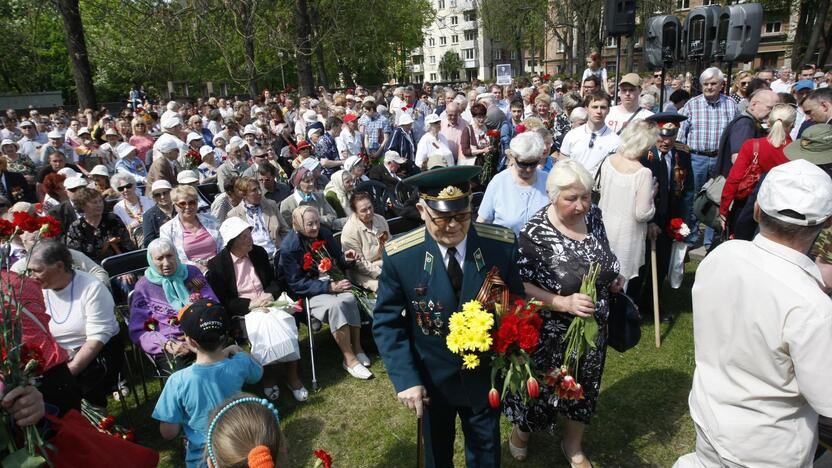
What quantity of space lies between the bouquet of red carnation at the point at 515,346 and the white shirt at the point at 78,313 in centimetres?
299

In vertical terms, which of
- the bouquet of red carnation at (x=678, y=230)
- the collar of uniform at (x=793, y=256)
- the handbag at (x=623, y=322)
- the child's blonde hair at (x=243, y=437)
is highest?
the collar of uniform at (x=793, y=256)

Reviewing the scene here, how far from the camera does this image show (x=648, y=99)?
8.12 m

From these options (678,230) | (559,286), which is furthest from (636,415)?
(678,230)

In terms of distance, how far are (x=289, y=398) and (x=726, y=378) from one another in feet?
11.6

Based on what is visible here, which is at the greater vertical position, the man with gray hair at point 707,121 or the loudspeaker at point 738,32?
the loudspeaker at point 738,32

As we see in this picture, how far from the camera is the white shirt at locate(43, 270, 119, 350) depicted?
384 cm

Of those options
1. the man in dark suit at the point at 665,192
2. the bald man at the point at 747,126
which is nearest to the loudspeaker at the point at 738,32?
the bald man at the point at 747,126

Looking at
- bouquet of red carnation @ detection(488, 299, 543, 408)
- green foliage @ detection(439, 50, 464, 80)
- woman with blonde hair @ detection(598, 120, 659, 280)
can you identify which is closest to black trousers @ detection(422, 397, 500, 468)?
bouquet of red carnation @ detection(488, 299, 543, 408)

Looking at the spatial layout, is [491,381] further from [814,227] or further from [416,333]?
[814,227]

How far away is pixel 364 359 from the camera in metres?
5.04

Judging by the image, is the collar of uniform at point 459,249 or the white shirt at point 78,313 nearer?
the collar of uniform at point 459,249

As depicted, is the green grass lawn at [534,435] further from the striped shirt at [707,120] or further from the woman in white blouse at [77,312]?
the striped shirt at [707,120]

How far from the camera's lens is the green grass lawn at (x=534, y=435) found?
3660 millimetres

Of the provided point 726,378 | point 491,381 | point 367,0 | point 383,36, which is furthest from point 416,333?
point 383,36
